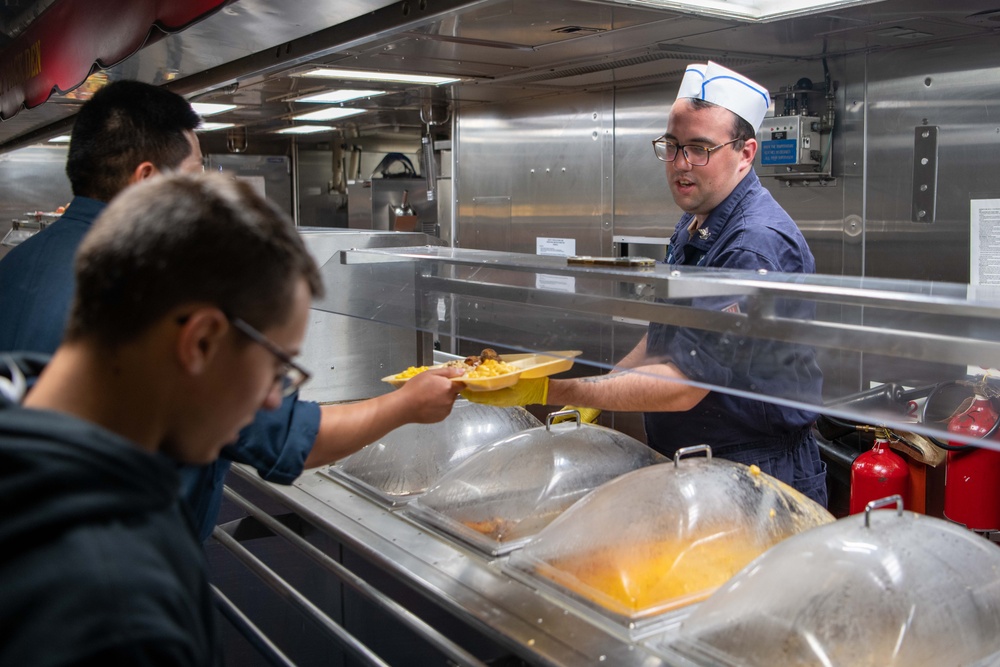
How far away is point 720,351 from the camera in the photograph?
5.17ft

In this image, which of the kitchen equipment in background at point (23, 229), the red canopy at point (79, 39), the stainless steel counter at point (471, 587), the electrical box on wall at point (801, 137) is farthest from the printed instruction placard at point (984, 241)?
the kitchen equipment in background at point (23, 229)

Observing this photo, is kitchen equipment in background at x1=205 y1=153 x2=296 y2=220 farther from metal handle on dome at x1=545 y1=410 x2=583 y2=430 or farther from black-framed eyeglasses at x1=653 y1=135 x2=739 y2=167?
metal handle on dome at x1=545 y1=410 x2=583 y2=430

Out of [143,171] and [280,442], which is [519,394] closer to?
[280,442]

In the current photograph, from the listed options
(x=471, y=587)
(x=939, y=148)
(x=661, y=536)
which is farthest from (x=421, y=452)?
(x=939, y=148)

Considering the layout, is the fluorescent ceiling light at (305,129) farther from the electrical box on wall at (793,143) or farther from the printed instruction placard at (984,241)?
the printed instruction placard at (984,241)

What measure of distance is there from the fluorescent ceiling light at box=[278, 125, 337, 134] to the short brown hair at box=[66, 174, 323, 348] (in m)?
6.51

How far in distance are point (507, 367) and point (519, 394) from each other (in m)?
0.07

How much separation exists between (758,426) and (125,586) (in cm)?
171

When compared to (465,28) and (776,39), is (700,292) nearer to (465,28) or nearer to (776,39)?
(465,28)

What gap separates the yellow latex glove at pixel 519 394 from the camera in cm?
199

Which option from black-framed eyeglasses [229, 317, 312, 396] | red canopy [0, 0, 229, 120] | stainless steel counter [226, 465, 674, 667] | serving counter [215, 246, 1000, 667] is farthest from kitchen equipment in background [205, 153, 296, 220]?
black-framed eyeglasses [229, 317, 312, 396]

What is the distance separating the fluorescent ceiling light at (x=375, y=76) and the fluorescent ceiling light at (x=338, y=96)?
503 mm

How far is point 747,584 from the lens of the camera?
150 centimetres

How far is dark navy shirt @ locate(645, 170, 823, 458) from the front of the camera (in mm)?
1499
